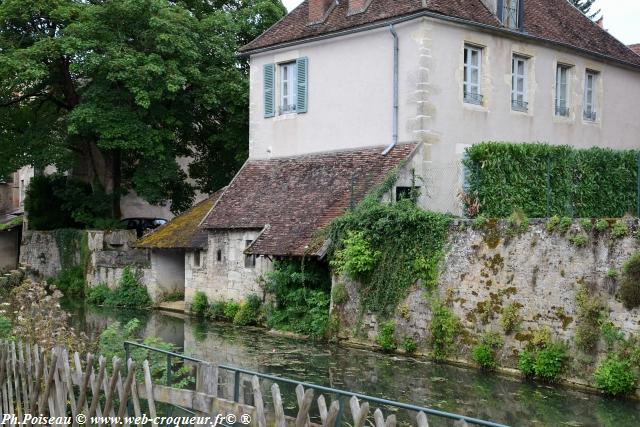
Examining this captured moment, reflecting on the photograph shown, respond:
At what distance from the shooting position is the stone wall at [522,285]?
1505cm

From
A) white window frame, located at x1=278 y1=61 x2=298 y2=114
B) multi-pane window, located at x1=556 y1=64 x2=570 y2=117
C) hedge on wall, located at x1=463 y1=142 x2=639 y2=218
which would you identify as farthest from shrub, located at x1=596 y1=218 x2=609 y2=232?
white window frame, located at x1=278 y1=61 x2=298 y2=114

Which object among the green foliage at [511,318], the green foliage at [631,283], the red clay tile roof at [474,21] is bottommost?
the green foliage at [511,318]

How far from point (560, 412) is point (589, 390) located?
1915mm

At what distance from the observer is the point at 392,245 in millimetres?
18953

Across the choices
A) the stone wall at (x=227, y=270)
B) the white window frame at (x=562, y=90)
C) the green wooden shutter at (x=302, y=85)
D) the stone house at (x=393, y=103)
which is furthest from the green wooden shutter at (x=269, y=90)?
the white window frame at (x=562, y=90)

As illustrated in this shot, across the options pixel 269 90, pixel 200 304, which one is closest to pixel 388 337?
pixel 200 304

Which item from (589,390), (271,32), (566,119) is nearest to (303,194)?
(271,32)

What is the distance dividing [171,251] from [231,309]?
17.9ft

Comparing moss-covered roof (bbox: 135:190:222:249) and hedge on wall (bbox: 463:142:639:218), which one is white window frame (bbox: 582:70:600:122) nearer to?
hedge on wall (bbox: 463:142:639:218)

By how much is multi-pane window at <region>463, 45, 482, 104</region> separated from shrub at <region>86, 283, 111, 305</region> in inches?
551

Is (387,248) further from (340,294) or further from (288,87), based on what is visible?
(288,87)

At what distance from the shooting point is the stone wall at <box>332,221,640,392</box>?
1505 centimetres

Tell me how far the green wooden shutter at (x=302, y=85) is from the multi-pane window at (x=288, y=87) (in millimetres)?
266

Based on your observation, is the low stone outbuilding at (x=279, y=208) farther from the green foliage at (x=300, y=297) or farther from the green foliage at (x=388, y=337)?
the green foliage at (x=388, y=337)
